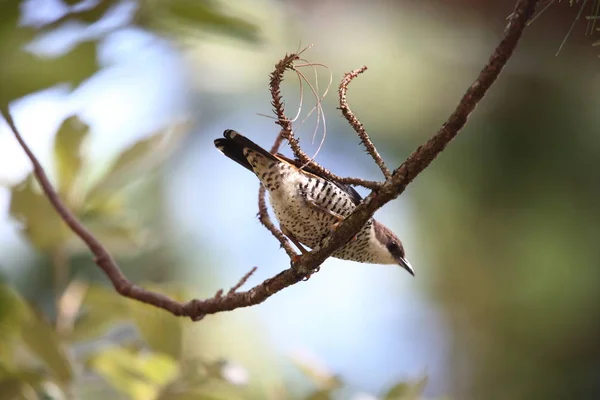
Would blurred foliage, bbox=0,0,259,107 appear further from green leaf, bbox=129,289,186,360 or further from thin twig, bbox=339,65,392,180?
green leaf, bbox=129,289,186,360

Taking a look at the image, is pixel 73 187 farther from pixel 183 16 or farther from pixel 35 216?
pixel 183 16

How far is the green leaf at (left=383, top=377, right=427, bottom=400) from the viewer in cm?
177

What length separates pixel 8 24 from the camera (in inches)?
28.3

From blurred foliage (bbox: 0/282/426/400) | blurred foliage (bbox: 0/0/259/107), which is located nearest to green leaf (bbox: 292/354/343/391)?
blurred foliage (bbox: 0/282/426/400)

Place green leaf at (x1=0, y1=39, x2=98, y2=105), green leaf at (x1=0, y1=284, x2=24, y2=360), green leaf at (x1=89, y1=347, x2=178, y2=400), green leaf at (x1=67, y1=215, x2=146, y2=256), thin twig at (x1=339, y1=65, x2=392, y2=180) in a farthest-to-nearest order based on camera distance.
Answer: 1. green leaf at (x1=67, y1=215, x2=146, y2=256)
2. green leaf at (x1=89, y1=347, x2=178, y2=400)
3. green leaf at (x1=0, y1=284, x2=24, y2=360)
4. thin twig at (x1=339, y1=65, x2=392, y2=180)
5. green leaf at (x1=0, y1=39, x2=98, y2=105)

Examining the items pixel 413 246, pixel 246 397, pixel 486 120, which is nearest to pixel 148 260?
pixel 413 246

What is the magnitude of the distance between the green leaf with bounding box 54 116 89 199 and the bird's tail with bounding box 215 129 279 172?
404 millimetres

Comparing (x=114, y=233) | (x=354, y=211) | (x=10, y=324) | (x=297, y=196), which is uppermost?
(x=354, y=211)

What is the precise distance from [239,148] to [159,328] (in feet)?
1.81

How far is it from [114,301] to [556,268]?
350cm

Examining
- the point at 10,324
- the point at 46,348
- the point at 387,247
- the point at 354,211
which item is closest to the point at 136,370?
the point at 46,348

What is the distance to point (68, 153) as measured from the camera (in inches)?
76.9

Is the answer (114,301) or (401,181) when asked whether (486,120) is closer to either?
(114,301)

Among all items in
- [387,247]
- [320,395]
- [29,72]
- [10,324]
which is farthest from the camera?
[387,247]
